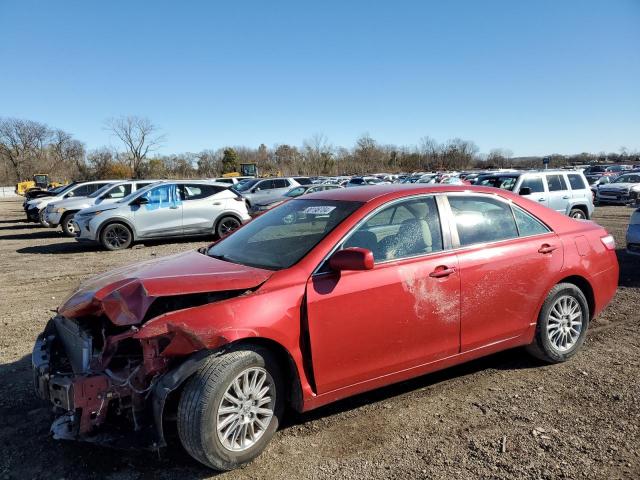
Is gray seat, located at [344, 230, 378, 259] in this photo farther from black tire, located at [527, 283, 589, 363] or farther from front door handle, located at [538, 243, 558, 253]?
black tire, located at [527, 283, 589, 363]

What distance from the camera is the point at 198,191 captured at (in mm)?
13516

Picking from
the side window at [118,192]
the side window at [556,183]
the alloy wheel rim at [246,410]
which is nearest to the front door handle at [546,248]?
the alloy wheel rim at [246,410]

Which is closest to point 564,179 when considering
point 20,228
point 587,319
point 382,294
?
point 587,319

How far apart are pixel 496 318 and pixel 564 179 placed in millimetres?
11726

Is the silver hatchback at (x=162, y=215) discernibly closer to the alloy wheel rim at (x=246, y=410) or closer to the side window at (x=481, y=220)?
the side window at (x=481, y=220)

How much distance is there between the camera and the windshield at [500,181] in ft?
43.8

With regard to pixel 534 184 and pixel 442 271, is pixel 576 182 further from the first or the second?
pixel 442 271

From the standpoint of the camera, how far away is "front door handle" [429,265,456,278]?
3.51 metres

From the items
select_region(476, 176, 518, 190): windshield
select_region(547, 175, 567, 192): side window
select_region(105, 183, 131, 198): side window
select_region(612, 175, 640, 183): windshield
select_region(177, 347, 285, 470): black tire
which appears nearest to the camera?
select_region(177, 347, 285, 470): black tire

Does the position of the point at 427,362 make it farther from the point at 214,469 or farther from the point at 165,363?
the point at 165,363

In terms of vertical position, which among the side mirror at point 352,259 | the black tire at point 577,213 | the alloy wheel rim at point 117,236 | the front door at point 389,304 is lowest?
the black tire at point 577,213

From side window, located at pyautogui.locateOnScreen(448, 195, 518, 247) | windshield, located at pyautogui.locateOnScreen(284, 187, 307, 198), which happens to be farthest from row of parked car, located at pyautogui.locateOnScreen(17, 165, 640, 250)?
side window, located at pyautogui.locateOnScreen(448, 195, 518, 247)

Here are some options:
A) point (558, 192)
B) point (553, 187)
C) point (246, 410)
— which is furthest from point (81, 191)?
point (246, 410)

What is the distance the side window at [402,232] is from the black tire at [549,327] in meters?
1.26
